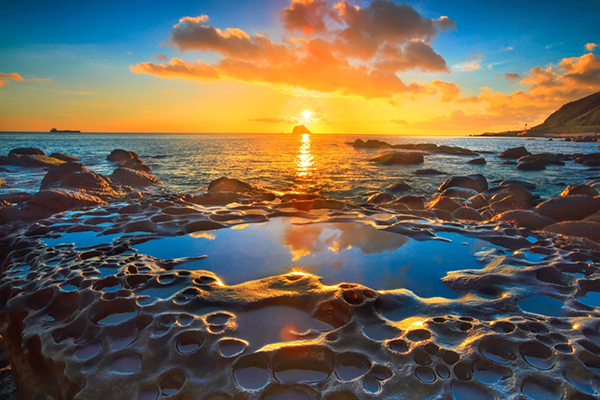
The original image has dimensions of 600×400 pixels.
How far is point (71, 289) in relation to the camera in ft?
12.0

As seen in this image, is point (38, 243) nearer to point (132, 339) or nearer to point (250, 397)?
point (132, 339)

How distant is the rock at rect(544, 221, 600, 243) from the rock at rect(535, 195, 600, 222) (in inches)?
88.1

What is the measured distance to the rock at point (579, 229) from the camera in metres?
6.00

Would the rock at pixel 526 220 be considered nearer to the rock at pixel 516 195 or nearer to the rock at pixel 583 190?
the rock at pixel 516 195

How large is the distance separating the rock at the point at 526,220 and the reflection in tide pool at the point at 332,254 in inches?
85.6

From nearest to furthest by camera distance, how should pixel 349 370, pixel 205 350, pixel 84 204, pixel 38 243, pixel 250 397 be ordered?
pixel 250 397, pixel 349 370, pixel 205 350, pixel 38 243, pixel 84 204

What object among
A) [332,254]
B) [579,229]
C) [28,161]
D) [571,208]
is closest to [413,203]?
[571,208]

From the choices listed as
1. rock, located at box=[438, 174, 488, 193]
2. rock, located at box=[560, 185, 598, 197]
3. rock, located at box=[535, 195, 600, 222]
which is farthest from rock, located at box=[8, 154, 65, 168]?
rock, located at box=[560, 185, 598, 197]

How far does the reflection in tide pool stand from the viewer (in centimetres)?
417

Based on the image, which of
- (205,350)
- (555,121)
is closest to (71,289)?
(205,350)

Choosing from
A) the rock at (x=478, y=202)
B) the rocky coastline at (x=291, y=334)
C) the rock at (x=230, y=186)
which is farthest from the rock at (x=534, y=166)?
the rock at (x=230, y=186)

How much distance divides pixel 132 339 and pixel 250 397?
4.70ft

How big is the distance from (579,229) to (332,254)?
18.1 feet

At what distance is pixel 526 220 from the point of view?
23.1 ft
